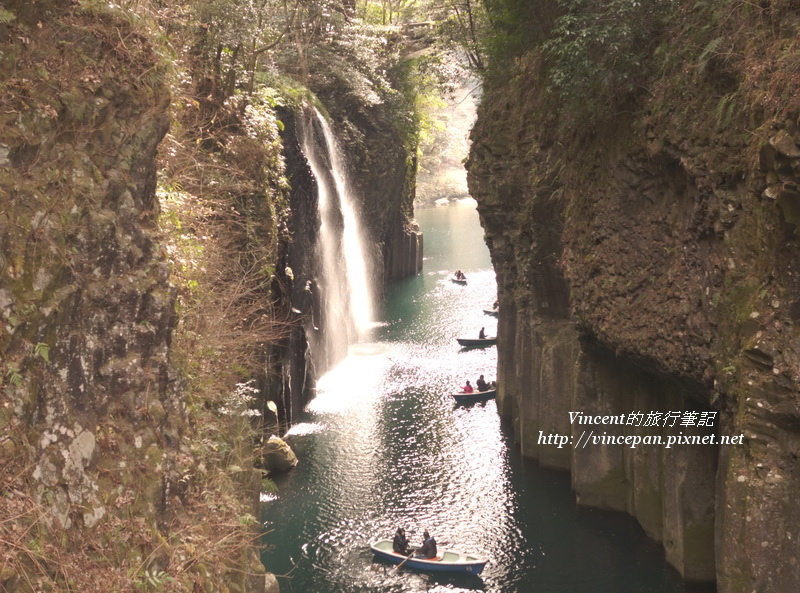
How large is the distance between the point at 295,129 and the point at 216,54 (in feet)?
23.0

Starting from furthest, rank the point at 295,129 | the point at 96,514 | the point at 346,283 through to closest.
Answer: the point at 346,283 → the point at 295,129 → the point at 96,514

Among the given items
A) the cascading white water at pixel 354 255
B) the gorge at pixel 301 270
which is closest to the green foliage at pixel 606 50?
the gorge at pixel 301 270

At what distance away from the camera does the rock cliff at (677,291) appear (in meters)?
14.6

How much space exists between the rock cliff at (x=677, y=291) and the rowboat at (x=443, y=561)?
448 centimetres

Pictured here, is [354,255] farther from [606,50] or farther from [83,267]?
[83,267]

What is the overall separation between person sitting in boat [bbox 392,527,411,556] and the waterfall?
49.3 feet

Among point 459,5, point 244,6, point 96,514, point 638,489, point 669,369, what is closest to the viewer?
point 96,514

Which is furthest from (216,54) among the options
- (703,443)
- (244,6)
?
(703,443)

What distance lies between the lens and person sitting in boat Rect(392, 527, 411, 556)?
20.1 m

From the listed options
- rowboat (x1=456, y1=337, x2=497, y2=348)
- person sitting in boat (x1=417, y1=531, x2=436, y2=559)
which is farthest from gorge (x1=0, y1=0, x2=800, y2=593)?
rowboat (x1=456, y1=337, x2=497, y2=348)

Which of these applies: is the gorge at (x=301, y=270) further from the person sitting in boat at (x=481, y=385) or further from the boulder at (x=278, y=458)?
the person sitting in boat at (x=481, y=385)

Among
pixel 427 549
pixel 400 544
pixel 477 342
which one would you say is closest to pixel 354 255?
pixel 477 342

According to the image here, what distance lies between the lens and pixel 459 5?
3634 cm

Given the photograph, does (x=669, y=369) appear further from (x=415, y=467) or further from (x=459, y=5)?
(x=459, y=5)
